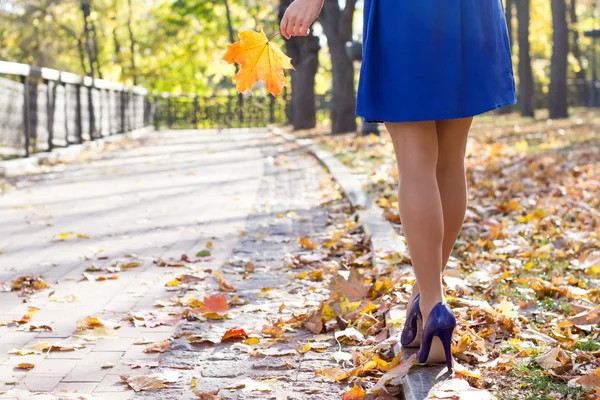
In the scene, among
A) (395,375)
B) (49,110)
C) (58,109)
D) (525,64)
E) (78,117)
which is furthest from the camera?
(525,64)

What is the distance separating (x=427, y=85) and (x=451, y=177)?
17.5 inches

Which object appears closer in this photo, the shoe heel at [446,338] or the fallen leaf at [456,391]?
the fallen leaf at [456,391]

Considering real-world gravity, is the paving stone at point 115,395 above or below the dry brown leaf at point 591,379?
below

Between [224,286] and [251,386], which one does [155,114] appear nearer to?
[224,286]

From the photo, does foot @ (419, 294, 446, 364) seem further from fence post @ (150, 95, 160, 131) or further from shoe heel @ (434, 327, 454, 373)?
fence post @ (150, 95, 160, 131)

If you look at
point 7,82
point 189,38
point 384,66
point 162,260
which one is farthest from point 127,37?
point 384,66

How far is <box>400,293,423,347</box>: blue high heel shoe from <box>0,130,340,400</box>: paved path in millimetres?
318

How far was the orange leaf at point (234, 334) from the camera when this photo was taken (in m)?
3.52

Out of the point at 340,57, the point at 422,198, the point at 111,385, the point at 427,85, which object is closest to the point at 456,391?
the point at 422,198

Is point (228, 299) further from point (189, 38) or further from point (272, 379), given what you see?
point (189, 38)

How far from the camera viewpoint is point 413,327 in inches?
115

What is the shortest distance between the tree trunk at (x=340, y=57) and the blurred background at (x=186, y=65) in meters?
0.02

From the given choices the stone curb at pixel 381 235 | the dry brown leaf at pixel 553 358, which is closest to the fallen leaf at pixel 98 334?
the stone curb at pixel 381 235

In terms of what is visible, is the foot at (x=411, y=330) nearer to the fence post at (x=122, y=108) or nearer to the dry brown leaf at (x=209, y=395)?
the dry brown leaf at (x=209, y=395)
